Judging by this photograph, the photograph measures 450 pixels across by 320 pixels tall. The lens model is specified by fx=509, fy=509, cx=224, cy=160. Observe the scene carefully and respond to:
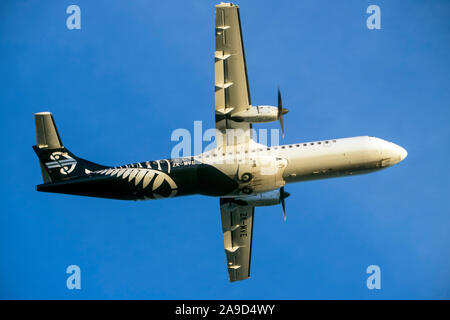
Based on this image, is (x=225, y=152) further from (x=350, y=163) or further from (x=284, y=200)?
(x=350, y=163)

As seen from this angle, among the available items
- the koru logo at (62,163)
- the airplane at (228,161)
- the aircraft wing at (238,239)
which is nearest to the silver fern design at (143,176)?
the airplane at (228,161)

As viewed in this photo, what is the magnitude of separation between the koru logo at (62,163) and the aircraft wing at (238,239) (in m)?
9.81

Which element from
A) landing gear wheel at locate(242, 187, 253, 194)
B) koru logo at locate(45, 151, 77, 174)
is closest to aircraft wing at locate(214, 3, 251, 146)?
landing gear wheel at locate(242, 187, 253, 194)

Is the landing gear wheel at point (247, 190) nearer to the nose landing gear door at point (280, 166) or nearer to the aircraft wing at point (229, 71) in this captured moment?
the nose landing gear door at point (280, 166)

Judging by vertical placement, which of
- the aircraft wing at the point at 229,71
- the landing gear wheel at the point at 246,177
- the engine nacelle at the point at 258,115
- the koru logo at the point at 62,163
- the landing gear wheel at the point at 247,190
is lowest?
the landing gear wheel at the point at 247,190

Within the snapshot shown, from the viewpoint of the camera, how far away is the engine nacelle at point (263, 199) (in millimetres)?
31156

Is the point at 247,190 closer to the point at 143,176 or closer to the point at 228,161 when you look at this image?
the point at 228,161

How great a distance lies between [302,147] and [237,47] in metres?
6.82

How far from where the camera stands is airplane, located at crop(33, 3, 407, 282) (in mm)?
28359

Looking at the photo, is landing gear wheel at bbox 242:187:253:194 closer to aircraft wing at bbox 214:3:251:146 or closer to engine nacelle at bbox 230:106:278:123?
aircraft wing at bbox 214:3:251:146

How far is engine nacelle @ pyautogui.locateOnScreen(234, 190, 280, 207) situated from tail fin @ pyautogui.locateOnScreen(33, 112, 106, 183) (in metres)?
9.00

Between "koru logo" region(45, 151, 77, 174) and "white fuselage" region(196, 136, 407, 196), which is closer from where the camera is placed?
"white fuselage" region(196, 136, 407, 196)

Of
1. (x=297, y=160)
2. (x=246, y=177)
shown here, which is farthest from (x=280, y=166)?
(x=246, y=177)

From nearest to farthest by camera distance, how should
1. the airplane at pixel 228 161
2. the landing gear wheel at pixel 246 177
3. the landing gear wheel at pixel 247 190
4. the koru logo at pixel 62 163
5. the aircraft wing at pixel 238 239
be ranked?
the airplane at pixel 228 161, the landing gear wheel at pixel 246 177, the koru logo at pixel 62 163, the landing gear wheel at pixel 247 190, the aircraft wing at pixel 238 239
